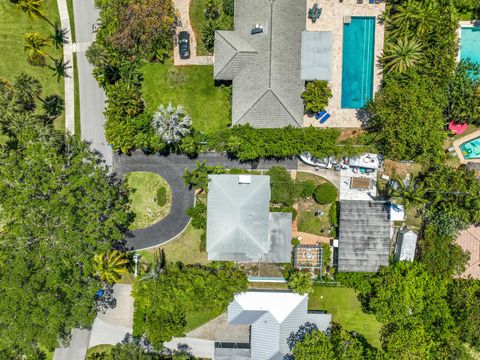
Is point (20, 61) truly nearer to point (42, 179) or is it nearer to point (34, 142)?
point (34, 142)

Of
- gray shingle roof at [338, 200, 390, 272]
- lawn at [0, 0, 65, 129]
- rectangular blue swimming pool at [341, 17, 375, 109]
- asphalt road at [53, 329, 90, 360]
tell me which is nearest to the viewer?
gray shingle roof at [338, 200, 390, 272]

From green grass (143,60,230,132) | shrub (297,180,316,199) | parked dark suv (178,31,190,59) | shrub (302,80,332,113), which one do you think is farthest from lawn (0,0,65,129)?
shrub (297,180,316,199)

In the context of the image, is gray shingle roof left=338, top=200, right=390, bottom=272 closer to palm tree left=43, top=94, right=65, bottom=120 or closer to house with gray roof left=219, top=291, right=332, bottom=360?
house with gray roof left=219, top=291, right=332, bottom=360

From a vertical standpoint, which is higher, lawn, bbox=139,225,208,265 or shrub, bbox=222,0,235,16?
shrub, bbox=222,0,235,16

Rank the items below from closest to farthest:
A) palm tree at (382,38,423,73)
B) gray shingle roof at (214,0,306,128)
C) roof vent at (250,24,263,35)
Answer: palm tree at (382,38,423,73) < roof vent at (250,24,263,35) < gray shingle roof at (214,0,306,128)

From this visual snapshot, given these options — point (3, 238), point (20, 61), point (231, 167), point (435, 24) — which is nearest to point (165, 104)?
point (231, 167)

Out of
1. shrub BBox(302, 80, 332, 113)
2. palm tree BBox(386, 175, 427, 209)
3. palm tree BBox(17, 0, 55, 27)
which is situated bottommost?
palm tree BBox(386, 175, 427, 209)
